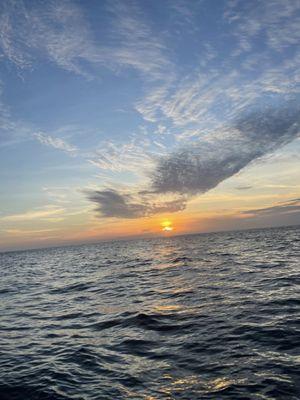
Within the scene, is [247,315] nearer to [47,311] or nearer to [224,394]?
[224,394]

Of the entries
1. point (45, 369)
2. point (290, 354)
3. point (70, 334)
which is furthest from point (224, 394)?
point (70, 334)

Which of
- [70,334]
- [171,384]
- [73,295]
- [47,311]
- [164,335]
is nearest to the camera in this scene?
[171,384]

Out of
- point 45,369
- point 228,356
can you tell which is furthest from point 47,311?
point 228,356

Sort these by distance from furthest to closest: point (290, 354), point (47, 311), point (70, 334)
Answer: point (47, 311)
point (70, 334)
point (290, 354)

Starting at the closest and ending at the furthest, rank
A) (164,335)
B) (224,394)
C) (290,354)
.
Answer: (224,394) < (290,354) < (164,335)

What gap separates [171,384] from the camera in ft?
27.9

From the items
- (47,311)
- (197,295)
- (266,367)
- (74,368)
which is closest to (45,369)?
(74,368)

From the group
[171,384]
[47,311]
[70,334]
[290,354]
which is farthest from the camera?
[47,311]

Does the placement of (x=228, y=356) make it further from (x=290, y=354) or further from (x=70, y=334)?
(x=70, y=334)

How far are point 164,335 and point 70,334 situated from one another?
391 cm

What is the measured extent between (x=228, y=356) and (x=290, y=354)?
167 cm

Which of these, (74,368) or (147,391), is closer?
(147,391)

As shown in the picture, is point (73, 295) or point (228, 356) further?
point (73, 295)

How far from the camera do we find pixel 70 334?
14.1m
